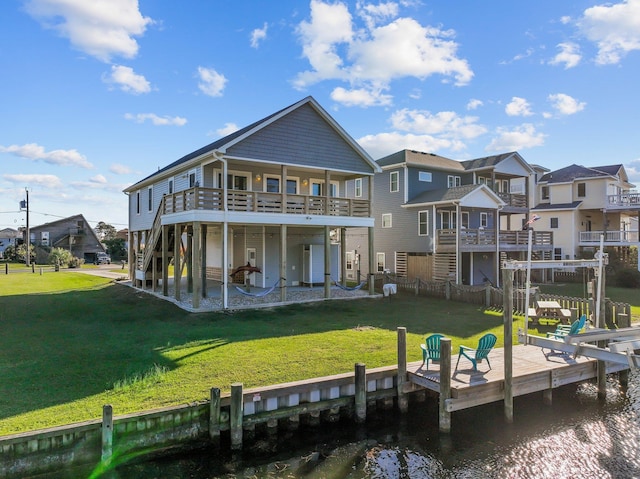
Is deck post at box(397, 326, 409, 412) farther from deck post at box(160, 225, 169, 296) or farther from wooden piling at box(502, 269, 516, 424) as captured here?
deck post at box(160, 225, 169, 296)

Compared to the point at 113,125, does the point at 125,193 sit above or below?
below

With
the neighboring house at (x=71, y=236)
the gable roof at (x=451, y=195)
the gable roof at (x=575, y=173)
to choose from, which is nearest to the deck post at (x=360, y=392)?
the gable roof at (x=451, y=195)

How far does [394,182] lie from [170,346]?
21750 millimetres

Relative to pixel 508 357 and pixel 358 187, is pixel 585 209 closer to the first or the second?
pixel 358 187

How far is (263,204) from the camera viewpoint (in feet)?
60.8

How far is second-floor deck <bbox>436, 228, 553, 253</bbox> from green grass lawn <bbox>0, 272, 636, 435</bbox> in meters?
6.67

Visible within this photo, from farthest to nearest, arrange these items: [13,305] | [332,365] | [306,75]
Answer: [306,75], [13,305], [332,365]

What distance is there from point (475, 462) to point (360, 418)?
2.35m

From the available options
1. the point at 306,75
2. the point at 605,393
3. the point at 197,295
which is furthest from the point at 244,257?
the point at 605,393

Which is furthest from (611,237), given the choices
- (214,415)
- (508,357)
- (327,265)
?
(214,415)

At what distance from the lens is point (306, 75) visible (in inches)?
778

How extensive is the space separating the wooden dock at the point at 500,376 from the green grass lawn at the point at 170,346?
129 cm

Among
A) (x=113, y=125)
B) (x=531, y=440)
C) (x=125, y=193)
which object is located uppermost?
(x=113, y=125)

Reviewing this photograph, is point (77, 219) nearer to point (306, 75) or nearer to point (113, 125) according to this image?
point (113, 125)
